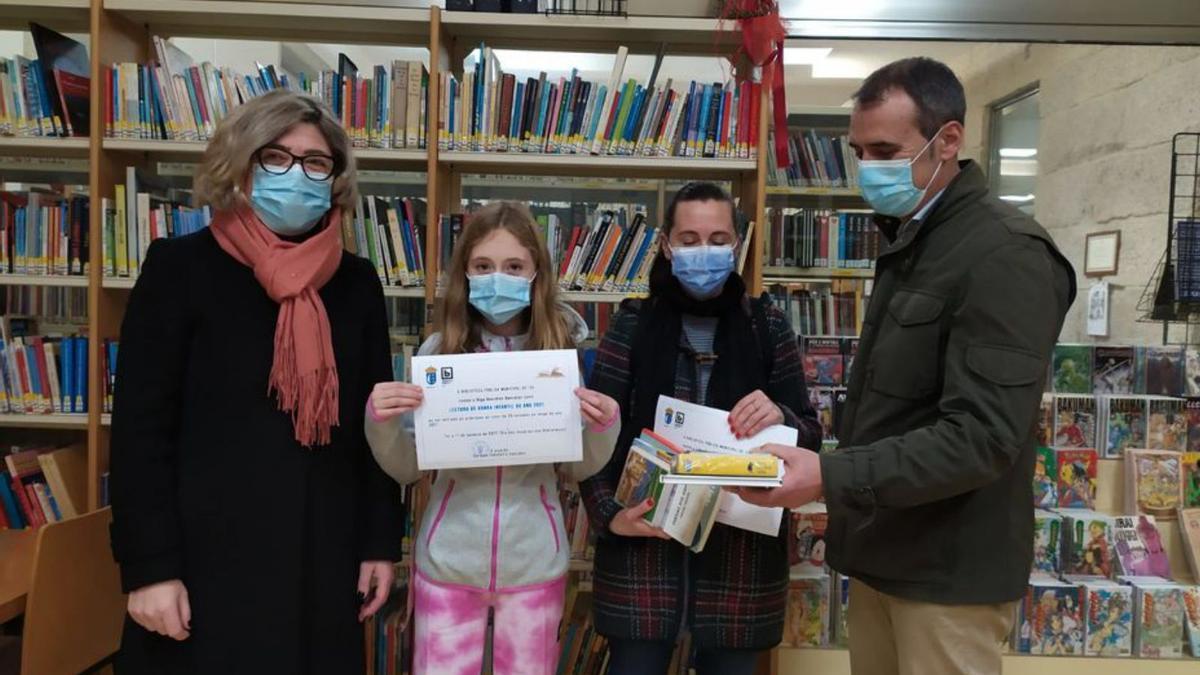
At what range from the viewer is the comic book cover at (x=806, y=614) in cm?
281

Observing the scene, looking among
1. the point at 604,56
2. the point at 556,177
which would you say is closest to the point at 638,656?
the point at 556,177

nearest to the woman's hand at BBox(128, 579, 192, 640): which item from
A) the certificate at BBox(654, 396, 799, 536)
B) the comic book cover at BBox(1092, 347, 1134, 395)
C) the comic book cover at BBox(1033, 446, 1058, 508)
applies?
the certificate at BBox(654, 396, 799, 536)

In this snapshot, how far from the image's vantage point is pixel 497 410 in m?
1.65

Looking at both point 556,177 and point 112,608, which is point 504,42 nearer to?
point 556,177

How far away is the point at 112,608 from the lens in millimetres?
2094

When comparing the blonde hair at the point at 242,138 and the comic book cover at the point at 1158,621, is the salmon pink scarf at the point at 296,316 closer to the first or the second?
the blonde hair at the point at 242,138

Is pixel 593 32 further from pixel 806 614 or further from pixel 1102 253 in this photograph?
pixel 1102 253

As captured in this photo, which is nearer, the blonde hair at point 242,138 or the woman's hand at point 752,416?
the blonde hair at point 242,138

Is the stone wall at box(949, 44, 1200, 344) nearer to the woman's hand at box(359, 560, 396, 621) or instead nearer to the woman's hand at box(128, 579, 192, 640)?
the woman's hand at box(359, 560, 396, 621)

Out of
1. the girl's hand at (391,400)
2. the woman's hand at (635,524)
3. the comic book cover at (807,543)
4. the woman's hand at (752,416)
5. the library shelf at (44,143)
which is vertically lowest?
the comic book cover at (807,543)

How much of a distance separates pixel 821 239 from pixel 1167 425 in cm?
153

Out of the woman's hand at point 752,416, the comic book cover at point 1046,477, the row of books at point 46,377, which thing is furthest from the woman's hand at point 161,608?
the comic book cover at point 1046,477

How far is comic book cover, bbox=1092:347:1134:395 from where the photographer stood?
3.04 meters

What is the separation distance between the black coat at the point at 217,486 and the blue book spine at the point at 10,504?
1.64m
